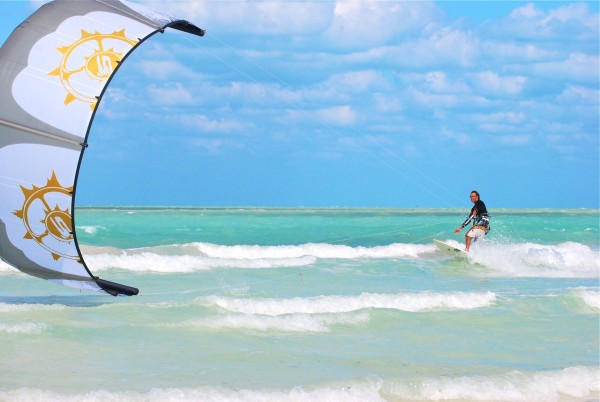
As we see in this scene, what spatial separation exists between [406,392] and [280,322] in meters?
3.15

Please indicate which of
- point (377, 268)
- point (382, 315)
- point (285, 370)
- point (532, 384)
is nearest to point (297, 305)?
point (382, 315)

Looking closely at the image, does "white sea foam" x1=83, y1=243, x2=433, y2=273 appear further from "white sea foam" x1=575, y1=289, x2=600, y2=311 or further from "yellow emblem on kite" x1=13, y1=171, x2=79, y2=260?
"yellow emblem on kite" x1=13, y1=171, x2=79, y2=260

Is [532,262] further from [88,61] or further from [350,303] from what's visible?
[88,61]

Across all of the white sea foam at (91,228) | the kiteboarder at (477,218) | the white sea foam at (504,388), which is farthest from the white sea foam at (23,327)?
the white sea foam at (91,228)

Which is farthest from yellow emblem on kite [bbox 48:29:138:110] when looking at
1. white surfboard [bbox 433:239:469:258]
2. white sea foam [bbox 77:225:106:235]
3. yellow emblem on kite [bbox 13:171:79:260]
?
white sea foam [bbox 77:225:106:235]

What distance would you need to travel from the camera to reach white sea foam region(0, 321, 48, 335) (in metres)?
9.09

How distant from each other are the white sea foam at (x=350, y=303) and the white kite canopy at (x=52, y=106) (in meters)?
3.70

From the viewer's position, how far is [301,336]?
9.60m

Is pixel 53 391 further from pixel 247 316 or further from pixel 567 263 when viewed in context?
pixel 567 263

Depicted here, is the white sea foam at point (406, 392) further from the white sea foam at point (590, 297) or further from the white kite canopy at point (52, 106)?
the white sea foam at point (590, 297)

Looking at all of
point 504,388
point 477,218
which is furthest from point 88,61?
point 477,218

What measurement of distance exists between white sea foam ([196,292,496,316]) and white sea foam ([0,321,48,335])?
2619 millimetres

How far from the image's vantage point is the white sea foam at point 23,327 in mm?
9094

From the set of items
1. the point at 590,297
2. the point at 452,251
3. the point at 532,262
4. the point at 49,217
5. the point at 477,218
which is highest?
the point at 477,218
